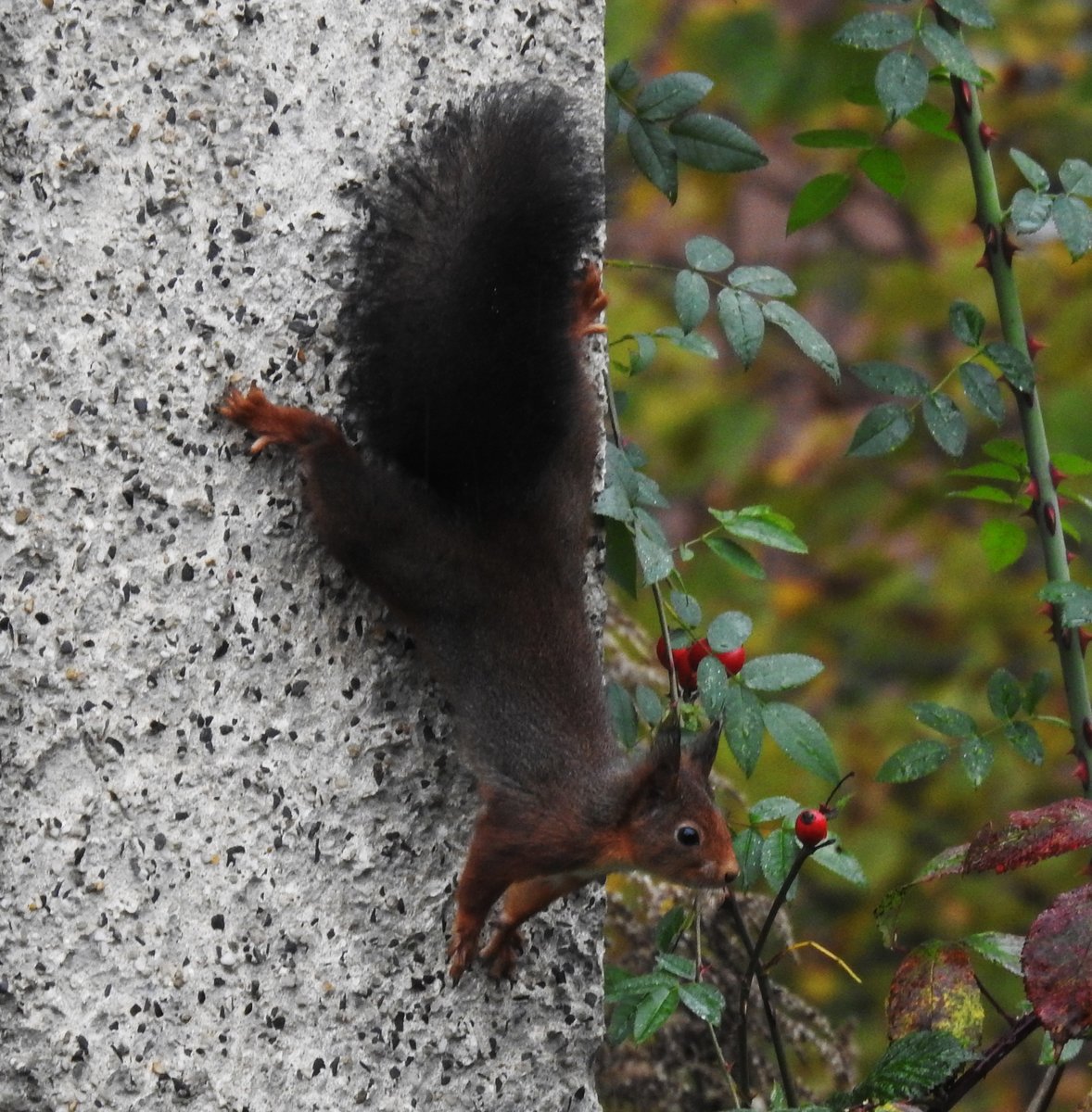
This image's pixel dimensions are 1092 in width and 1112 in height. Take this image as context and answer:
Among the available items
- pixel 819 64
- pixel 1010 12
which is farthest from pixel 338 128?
pixel 1010 12

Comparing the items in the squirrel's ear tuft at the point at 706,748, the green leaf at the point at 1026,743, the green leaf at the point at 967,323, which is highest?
the green leaf at the point at 967,323

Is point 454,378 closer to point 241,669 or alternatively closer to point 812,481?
point 241,669

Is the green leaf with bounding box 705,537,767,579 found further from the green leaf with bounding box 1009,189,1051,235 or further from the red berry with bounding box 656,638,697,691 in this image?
the green leaf with bounding box 1009,189,1051,235

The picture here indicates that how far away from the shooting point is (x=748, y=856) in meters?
1.32

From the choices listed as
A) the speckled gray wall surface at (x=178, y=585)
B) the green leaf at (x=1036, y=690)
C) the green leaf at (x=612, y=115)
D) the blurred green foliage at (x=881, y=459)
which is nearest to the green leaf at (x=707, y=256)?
the green leaf at (x=612, y=115)

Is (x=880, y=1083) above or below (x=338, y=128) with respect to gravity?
below

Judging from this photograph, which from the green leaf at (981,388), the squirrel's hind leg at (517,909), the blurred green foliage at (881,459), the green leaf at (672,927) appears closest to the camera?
the squirrel's hind leg at (517,909)

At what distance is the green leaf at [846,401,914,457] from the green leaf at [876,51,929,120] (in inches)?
9.9

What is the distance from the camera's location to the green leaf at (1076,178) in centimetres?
139

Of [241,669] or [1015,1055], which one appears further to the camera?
[1015,1055]

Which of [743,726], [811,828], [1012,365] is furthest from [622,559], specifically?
[1012,365]

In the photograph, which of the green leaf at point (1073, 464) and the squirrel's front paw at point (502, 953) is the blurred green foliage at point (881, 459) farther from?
the squirrel's front paw at point (502, 953)

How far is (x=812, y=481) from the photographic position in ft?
9.70

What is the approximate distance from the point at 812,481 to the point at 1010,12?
0.91m
